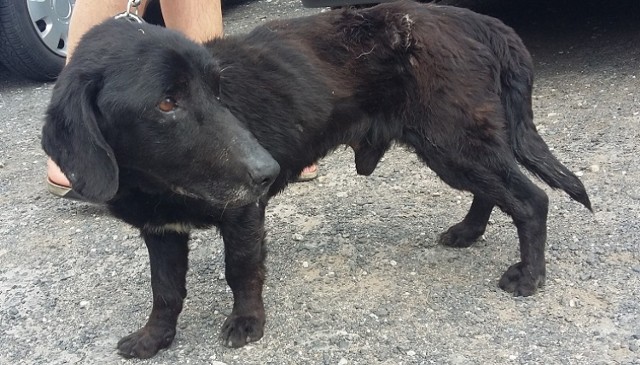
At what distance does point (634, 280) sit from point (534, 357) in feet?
2.07

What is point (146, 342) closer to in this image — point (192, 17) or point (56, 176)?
point (56, 176)

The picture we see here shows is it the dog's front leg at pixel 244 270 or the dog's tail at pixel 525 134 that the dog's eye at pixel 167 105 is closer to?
the dog's front leg at pixel 244 270

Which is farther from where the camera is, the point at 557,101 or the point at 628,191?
the point at 557,101

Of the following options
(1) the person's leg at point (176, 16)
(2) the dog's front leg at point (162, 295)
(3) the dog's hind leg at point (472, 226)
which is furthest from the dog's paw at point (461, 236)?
(1) the person's leg at point (176, 16)

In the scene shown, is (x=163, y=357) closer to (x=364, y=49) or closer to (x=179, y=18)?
(x=364, y=49)

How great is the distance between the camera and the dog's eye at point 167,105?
2.15 meters

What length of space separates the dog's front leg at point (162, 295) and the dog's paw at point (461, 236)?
45.4 inches

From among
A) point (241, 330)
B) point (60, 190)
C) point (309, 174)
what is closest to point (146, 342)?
point (241, 330)

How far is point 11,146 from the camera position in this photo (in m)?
4.68

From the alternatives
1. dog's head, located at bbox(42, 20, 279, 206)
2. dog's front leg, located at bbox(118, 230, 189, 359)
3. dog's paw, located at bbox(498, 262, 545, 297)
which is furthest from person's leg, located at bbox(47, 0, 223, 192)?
dog's paw, located at bbox(498, 262, 545, 297)

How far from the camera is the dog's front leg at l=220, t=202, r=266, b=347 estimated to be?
8.34 feet

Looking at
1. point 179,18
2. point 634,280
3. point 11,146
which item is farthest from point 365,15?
point 11,146

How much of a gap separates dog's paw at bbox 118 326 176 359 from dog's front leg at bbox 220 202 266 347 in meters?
0.20

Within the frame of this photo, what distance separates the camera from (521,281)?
108 inches
